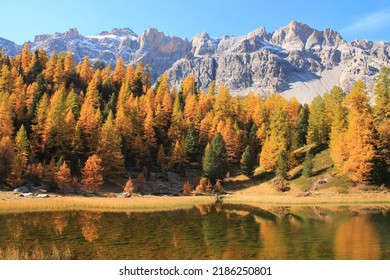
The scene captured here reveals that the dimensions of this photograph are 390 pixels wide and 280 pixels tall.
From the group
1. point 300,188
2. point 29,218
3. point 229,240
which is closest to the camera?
point 229,240

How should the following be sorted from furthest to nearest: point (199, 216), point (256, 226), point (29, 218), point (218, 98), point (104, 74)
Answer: point (104, 74) < point (218, 98) < point (199, 216) < point (29, 218) < point (256, 226)

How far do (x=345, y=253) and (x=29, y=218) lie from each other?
29.6 m

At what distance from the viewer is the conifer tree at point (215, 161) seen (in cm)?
7536

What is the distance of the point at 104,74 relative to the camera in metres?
115

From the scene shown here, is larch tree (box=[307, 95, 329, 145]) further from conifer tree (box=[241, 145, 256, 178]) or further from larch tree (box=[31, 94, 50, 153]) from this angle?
larch tree (box=[31, 94, 50, 153])

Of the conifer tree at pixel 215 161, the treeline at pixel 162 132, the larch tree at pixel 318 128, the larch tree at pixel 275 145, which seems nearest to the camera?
the treeline at pixel 162 132

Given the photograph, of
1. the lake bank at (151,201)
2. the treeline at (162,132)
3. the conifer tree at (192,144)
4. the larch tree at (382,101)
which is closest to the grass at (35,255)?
the lake bank at (151,201)

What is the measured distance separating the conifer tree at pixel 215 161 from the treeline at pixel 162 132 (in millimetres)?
219

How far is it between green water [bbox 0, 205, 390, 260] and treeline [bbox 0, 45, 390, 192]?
77.8 feet

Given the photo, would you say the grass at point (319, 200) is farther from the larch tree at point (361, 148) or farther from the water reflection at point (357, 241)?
the water reflection at point (357, 241)

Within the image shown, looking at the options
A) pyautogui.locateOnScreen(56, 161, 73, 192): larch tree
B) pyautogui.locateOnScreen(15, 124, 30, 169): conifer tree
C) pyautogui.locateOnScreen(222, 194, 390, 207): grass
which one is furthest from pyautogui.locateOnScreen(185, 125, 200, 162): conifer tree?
pyautogui.locateOnScreen(15, 124, 30, 169): conifer tree

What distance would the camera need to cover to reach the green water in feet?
72.2

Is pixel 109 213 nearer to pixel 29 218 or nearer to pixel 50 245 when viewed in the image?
pixel 29 218
